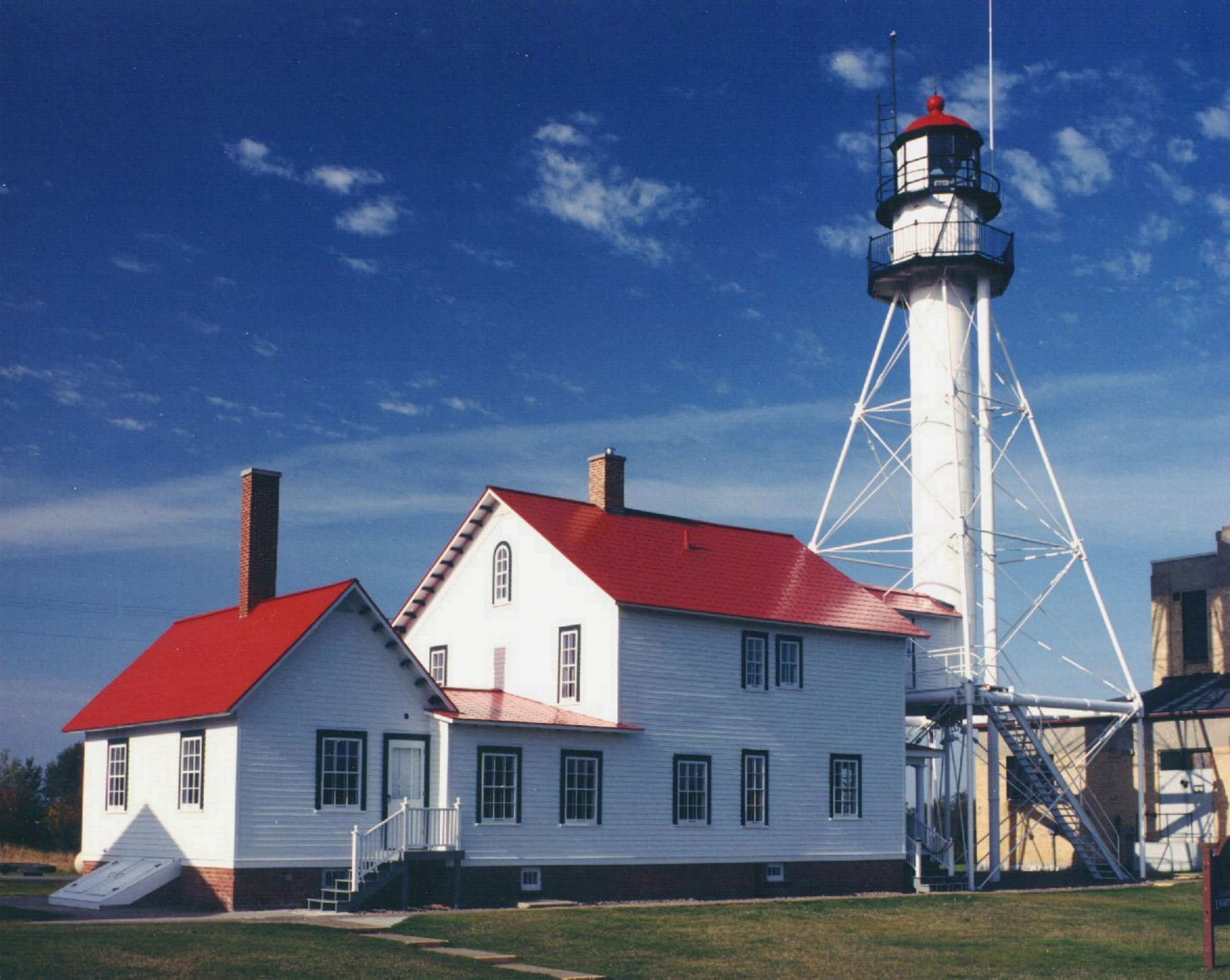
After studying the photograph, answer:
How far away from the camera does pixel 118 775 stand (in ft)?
110

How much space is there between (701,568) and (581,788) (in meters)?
6.61

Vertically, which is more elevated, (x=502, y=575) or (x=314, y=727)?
(x=502, y=575)

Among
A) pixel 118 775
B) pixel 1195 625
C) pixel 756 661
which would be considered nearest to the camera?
pixel 118 775

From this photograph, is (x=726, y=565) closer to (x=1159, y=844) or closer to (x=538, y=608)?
(x=538, y=608)

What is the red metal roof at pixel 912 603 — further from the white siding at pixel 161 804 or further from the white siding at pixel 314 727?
the white siding at pixel 161 804

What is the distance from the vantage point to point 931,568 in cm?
4316

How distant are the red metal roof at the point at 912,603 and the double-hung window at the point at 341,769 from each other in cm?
1555

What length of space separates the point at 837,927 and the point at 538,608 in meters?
12.3

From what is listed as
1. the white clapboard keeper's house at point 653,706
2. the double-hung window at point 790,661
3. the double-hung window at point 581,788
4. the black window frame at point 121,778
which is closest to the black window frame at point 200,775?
the black window frame at point 121,778

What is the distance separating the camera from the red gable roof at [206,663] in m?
29.6

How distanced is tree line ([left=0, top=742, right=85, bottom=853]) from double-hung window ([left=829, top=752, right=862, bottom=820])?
22695 millimetres

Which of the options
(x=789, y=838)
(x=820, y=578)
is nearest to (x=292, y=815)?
(x=789, y=838)

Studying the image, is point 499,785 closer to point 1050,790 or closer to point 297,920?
point 297,920

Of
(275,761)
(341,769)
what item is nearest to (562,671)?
(341,769)
